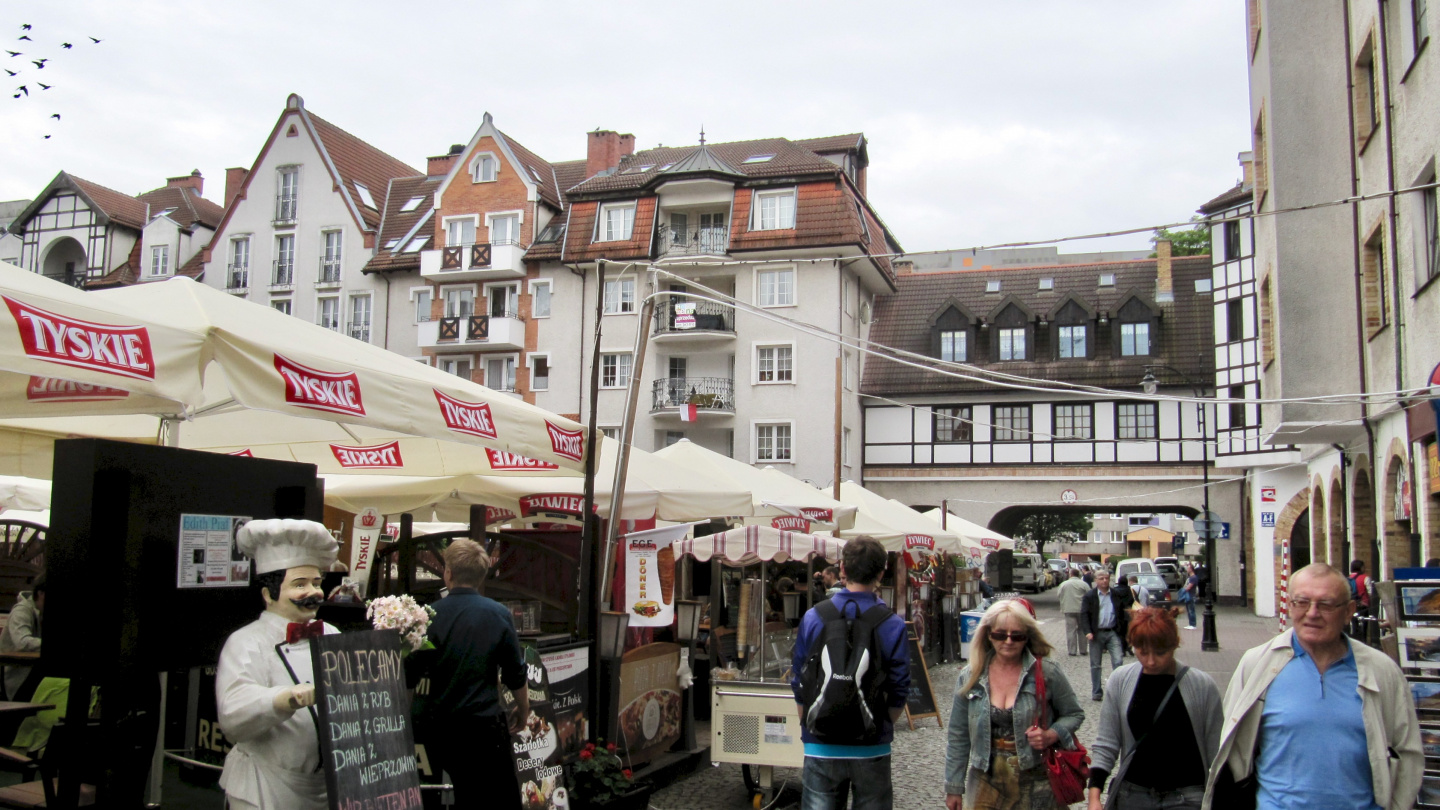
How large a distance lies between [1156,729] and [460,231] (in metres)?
40.9

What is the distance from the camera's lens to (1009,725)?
577 cm

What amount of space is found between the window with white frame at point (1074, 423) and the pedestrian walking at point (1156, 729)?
122 ft

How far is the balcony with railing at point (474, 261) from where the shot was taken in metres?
42.6

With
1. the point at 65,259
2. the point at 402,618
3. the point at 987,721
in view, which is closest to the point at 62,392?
the point at 402,618

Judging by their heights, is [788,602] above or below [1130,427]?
below

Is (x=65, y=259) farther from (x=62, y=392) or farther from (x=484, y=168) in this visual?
(x=62, y=392)

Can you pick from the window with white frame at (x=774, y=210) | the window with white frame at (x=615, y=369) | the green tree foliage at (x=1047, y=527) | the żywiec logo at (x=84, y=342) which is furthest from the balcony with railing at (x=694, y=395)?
the żywiec logo at (x=84, y=342)

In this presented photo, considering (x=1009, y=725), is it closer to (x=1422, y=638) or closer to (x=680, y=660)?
(x=1422, y=638)

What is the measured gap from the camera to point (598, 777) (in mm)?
8172

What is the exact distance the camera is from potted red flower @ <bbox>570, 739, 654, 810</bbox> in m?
8.09

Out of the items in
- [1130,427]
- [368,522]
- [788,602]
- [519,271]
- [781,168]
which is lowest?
[788,602]

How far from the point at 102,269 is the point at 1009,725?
166ft

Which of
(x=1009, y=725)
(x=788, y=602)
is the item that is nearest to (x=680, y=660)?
(x=1009, y=725)

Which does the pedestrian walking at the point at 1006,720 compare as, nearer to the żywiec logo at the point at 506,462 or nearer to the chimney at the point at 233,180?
the żywiec logo at the point at 506,462
